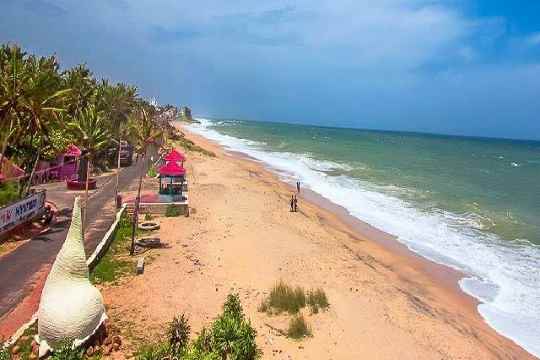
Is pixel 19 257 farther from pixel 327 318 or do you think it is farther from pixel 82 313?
pixel 327 318

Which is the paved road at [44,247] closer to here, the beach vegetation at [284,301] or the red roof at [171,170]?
the red roof at [171,170]

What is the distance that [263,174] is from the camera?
47.4 meters

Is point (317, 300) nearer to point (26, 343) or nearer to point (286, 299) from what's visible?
point (286, 299)

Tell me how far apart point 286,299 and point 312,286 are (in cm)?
234

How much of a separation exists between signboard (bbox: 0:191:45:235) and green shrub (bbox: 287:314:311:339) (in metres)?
12.3

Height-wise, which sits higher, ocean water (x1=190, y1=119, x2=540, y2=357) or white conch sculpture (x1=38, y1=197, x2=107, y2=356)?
white conch sculpture (x1=38, y1=197, x2=107, y2=356)

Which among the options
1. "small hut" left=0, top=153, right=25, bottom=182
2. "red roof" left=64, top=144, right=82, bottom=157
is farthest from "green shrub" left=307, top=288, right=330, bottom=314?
"red roof" left=64, top=144, right=82, bottom=157

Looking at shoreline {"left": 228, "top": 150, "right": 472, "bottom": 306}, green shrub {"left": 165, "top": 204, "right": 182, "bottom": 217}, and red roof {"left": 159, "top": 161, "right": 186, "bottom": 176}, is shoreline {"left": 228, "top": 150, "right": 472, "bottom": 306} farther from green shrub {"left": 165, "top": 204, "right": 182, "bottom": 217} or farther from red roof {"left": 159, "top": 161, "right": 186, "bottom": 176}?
red roof {"left": 159, "top": 161, "right": 186, "bottom": 176}

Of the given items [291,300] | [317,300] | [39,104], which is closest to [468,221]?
[317,300]

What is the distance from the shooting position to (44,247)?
57.9 feet

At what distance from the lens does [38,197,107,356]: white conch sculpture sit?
1005 centimetres

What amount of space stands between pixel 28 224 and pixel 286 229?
41.0 feet

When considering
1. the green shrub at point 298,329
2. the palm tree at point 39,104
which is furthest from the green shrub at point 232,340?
the palm tree at point 39,104

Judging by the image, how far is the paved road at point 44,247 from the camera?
1367 centimetres
